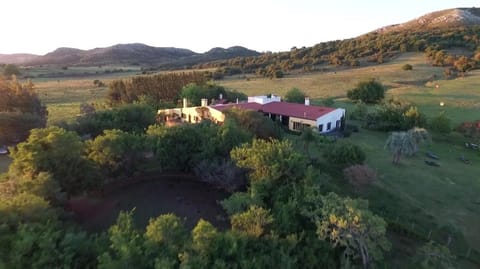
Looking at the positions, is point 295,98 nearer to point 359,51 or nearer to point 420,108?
point 420,108

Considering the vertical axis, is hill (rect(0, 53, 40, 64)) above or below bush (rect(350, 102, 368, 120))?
above

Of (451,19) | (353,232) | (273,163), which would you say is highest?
(451,19)

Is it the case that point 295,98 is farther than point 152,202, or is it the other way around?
point 295,98

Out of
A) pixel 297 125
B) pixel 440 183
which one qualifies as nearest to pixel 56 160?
pixel 297 125

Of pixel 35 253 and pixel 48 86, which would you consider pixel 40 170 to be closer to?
pixel 35 253

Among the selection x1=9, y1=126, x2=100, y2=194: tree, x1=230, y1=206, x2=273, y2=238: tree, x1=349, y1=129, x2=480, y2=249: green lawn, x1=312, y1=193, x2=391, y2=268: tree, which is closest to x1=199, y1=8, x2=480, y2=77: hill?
x1=349, y1=129, x2=480, y2=249: green lawn

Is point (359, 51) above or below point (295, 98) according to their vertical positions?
above

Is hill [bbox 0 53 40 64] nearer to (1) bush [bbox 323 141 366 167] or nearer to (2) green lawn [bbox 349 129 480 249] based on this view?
(1) bush [bbox 323 141 366 167]
